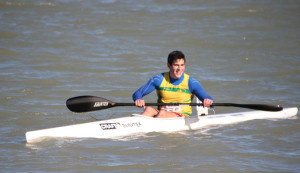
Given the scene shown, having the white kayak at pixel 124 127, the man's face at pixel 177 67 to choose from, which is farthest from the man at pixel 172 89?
the white kayak at pixel 124 127

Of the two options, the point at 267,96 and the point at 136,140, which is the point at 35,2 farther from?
the point at 136,140

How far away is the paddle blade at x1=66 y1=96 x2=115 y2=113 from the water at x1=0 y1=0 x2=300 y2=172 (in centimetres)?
62

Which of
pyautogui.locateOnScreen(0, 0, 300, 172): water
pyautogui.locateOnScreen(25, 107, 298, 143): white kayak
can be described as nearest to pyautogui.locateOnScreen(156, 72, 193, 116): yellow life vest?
pyautogui.locateOnScreen(25, 107, 298, 143): white kayak

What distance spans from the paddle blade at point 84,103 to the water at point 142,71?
2.05ft

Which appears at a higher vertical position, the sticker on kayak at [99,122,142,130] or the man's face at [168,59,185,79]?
the man's face at [168,59,185,79]

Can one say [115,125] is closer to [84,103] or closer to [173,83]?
[84,103]

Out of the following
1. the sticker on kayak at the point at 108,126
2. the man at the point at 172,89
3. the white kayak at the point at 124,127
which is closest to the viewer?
the white kayak at the point at 124,127

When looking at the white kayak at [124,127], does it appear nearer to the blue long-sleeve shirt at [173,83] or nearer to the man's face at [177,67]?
the blue long-sleeve shirt at [173,83]

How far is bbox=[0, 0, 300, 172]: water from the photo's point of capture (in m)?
5.38

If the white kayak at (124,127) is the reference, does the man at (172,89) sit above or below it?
above

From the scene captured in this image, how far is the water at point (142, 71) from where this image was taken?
17.6 feet

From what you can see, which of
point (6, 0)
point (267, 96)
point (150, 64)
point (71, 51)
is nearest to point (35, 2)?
point (6, 0)

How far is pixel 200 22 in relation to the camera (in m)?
16.0

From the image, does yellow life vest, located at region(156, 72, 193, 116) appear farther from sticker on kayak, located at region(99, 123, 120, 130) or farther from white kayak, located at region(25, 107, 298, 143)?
sticker on kayak, located at region(99, 123, 120, 130)
